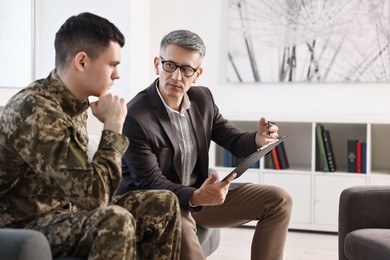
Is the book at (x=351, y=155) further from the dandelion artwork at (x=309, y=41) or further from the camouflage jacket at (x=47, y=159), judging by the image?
the camouflage jacket at (x=47, y=159)

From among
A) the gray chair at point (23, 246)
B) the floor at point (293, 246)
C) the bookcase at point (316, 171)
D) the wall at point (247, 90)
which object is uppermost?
the wall at point (247, 90)

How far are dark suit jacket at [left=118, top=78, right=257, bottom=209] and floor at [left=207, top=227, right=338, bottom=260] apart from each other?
37.6 inches

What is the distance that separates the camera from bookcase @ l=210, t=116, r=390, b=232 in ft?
14.1

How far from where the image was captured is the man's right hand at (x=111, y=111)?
2.03 meters

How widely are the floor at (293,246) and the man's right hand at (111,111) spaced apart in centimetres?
179

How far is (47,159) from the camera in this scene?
1.85 meters

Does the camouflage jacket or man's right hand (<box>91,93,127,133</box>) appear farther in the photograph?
man's right hand (<box>91,93,127,133</box>)

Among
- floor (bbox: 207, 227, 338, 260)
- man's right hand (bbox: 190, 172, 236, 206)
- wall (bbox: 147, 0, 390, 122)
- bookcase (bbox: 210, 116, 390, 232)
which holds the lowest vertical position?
floor (bbox: 207, 227, 338, 260)

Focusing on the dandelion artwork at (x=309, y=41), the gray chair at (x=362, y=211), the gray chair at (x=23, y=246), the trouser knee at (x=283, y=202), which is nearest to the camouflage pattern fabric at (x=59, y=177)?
the gray chair at (x=23, y=246)

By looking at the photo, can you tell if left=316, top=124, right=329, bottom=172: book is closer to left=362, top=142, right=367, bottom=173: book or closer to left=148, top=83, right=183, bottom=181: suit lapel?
left=362, top=142, right=367, bottom=173: book

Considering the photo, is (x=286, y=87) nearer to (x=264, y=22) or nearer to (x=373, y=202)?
(x=264, y=22)

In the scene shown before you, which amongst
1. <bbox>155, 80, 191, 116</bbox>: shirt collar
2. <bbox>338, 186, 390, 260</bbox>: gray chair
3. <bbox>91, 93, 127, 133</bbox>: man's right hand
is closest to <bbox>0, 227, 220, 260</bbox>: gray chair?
<bbox>91, 93, 127, 133</bbox>: man's right hand

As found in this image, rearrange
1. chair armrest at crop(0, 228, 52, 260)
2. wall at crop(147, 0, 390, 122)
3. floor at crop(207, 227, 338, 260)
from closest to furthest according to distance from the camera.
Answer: chair armrest at crop(0, 228, 52, 260) < floor at crop(207, 227, 338, 260) < wall at crop(147, 0, 390, 122)

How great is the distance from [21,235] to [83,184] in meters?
0.25
